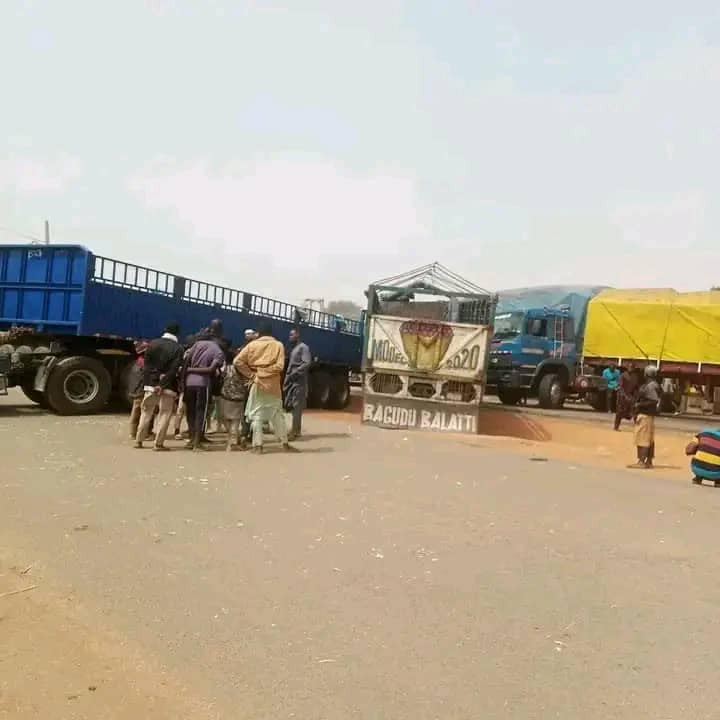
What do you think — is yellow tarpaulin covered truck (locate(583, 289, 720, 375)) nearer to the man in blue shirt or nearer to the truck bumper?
the man in blue shirt

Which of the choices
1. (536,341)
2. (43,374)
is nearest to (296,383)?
(43,374)

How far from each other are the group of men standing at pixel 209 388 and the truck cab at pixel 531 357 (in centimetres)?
1243

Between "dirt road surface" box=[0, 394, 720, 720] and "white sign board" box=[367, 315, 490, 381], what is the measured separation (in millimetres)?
5872

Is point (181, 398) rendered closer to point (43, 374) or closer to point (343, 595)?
point (43, 374)

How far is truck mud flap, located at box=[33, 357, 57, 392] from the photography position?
503 inches

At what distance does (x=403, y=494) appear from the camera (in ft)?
25.5

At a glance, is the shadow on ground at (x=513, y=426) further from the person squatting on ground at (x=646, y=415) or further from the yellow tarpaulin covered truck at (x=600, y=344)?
the person squatting on ground at (x=646, y=415)

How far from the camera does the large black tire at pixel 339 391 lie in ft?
64.5

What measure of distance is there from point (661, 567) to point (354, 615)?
2508 millimetres

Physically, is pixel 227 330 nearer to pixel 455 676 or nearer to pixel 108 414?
pixel 108 414

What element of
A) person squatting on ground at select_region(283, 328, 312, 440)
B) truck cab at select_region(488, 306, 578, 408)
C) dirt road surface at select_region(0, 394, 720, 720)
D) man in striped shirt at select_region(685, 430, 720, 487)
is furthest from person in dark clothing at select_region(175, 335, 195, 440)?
truck cab at select_region(488, 306, 578, 408)

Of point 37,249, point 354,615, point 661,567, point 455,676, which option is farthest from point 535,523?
point 37,249

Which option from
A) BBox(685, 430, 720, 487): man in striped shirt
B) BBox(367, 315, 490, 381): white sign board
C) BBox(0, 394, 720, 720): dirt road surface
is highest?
BBox(367, 315, 490, 381): white sign board

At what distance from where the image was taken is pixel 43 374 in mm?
12852
